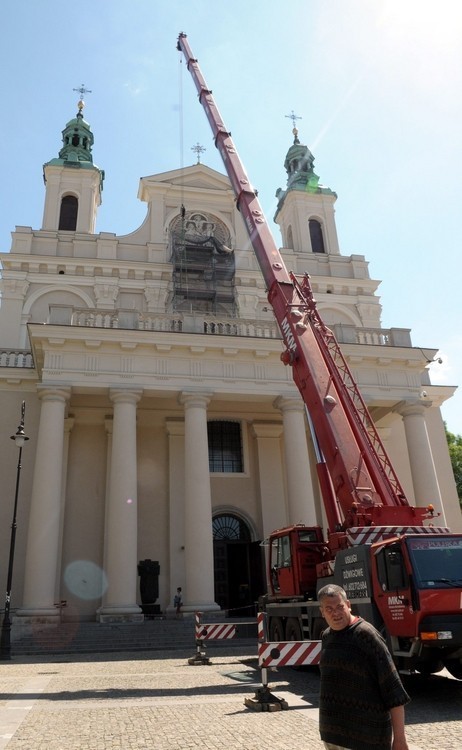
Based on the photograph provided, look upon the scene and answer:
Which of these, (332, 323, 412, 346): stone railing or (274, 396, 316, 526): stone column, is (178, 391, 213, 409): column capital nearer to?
(274, 396, 316, 526): stone column

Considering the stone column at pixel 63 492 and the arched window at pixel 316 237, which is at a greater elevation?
the arched window at pixel 316 237

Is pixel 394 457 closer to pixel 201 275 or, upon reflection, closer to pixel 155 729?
pixel 201 275

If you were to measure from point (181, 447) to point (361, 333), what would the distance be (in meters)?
8.90

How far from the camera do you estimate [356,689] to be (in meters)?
3.33

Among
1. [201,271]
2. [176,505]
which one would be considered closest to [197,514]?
[176,505]

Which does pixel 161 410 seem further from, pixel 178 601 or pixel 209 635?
pixel 209 635

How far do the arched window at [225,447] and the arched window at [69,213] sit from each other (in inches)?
551

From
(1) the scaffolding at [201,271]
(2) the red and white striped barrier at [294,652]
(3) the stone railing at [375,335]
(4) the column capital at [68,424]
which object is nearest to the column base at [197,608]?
(4) the column capital at [68,424]

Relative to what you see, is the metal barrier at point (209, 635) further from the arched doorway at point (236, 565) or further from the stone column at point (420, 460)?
the stone column at point (420, 460)

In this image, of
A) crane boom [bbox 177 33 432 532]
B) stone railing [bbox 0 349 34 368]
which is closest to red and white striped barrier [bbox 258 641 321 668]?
crane boom [bbox 177 33 432 532]

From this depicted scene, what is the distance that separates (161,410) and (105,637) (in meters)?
10.0

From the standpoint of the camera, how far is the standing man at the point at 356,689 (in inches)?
127

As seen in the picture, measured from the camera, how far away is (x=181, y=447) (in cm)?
2488

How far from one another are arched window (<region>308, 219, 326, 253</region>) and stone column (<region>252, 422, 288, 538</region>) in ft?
44.6
